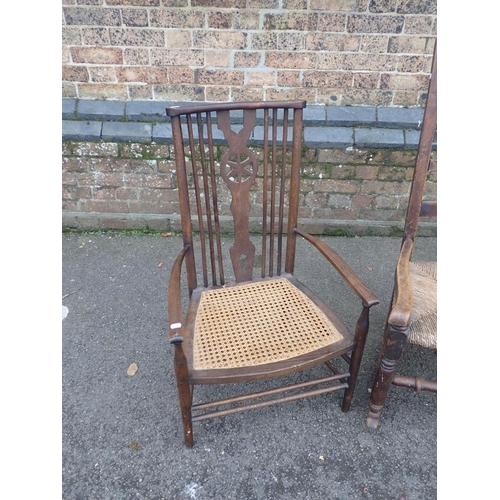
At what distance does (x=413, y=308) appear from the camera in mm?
1573

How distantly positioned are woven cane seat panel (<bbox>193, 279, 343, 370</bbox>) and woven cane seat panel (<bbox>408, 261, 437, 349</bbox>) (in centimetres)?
30

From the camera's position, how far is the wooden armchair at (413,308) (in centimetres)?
137

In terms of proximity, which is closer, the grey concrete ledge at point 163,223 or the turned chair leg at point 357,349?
the turned chair leg at point 357,349

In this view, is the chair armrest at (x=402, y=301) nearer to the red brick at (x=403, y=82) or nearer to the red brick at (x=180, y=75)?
the red brick at (x=403, y=82)

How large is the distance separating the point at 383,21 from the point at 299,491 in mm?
2585

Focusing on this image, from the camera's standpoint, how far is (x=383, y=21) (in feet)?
7.84

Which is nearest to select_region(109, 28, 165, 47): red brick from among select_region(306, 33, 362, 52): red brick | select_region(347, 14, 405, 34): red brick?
select_region(306, 33, 362, 52): red brick

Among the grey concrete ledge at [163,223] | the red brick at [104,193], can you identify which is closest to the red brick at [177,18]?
the red brick at [104,193]

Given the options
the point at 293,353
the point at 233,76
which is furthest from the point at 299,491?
the point at 233,76

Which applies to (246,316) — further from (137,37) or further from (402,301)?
(137,37)

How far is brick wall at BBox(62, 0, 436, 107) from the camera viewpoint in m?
2.37

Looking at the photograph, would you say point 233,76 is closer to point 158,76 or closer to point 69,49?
point 158,76

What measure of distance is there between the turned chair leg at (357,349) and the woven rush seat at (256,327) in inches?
2.5

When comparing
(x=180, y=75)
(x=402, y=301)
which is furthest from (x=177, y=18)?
(x=402, y=301)
